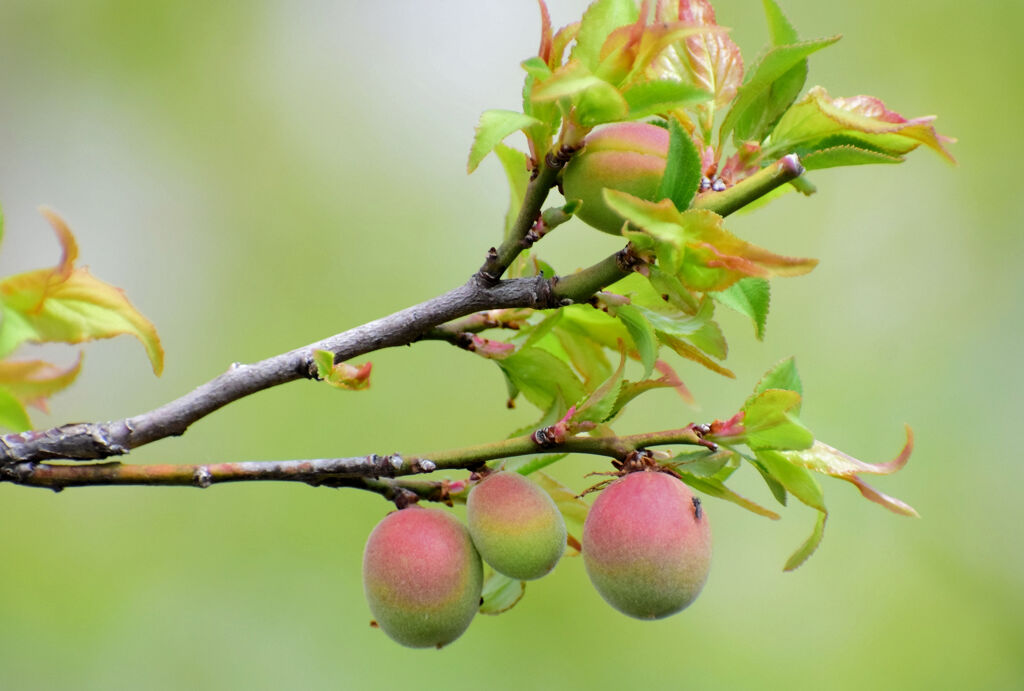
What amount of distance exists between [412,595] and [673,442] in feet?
0.44

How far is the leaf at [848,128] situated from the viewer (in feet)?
1.13

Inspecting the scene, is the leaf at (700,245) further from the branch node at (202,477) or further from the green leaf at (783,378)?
the branch node at (202,477)

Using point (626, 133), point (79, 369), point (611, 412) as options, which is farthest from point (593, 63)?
point (79, 369)

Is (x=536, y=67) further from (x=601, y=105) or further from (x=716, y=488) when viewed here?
(x=716, y=488)

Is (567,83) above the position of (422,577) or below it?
above

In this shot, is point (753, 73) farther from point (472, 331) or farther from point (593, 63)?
point (472, 331)

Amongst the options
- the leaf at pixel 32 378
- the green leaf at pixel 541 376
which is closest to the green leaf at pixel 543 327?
the green leaf at pixel 541 376

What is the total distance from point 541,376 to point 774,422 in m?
0.12

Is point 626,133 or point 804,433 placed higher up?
point 626,133

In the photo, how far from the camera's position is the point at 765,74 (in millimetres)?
367

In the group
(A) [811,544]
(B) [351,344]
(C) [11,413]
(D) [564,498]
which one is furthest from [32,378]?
(A) [811,544]

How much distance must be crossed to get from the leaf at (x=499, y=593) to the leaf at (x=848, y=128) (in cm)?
24

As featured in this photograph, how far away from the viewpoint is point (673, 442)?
40cm

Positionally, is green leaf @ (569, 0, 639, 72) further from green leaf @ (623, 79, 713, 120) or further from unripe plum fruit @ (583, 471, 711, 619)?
unripe plum fruit @ (583, 471, 711, 619)
